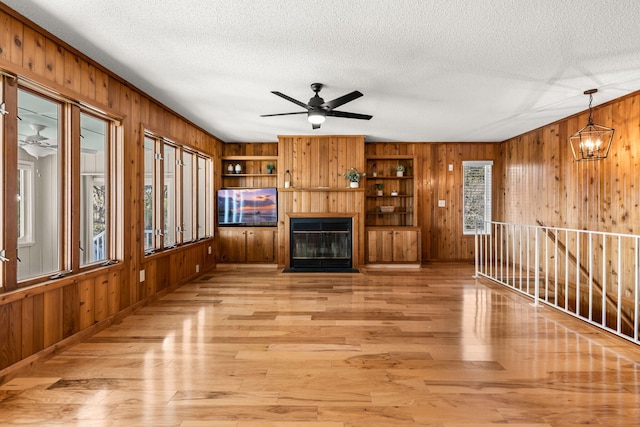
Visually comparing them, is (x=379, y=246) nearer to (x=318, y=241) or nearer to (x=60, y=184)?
(x=318, y=241)

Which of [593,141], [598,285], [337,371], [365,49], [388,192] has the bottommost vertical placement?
[337,371]

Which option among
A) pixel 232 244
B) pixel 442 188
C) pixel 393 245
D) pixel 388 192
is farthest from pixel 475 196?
pixel 232 244

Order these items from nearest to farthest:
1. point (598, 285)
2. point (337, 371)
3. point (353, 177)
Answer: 1. point (337, 371)
2. point (598, 285)
3. point (353, 177)

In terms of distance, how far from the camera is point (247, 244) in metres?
6.59

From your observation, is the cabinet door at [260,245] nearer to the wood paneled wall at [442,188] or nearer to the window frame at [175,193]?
the window frame at [175,193]

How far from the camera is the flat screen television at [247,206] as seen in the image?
6.61 m

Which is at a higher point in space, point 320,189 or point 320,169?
point 320,169

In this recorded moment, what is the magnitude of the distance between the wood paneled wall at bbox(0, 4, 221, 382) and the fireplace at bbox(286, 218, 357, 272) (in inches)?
84.2

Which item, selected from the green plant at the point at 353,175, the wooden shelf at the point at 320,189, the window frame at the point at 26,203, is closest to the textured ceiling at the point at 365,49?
the window frame at the point at 26,203

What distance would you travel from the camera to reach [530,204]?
609 centimetres

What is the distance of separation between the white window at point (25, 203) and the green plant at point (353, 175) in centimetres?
460

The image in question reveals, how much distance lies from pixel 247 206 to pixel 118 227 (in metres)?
3.15

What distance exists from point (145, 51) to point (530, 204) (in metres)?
6.32

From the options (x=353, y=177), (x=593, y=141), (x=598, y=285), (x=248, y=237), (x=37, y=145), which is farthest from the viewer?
(x=248, y=237)
